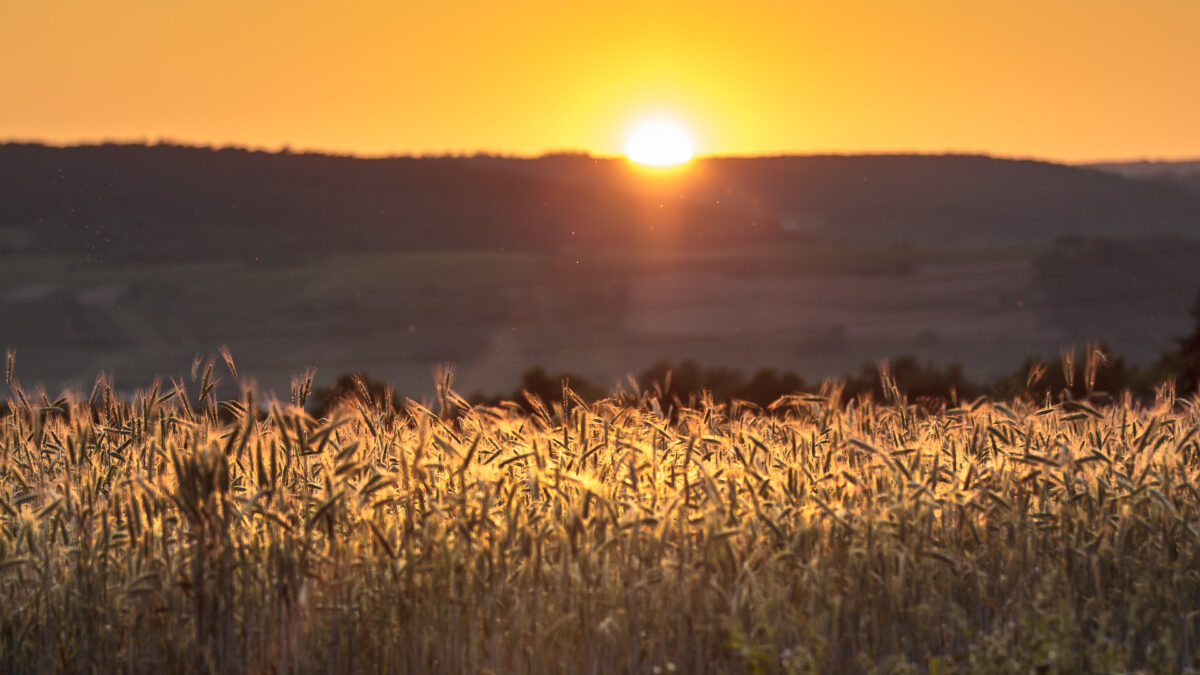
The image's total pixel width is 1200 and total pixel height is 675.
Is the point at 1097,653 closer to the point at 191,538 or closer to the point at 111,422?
the point at 191,538

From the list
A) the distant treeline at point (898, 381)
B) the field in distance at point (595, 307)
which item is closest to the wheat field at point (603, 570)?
the distant treeline at point (898, 381)

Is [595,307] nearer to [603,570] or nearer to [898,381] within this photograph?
[898,381]

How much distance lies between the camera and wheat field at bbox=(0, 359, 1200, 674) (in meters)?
4.71

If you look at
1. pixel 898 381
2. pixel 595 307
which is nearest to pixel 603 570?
pixel 898 381

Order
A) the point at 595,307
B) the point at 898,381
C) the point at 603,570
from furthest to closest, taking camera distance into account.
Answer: the point at 595,307
the point at 898,381
the point at 603,570

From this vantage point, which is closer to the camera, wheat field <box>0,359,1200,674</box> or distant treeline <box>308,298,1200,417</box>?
wheat field <box>0,359,1200,674</box>

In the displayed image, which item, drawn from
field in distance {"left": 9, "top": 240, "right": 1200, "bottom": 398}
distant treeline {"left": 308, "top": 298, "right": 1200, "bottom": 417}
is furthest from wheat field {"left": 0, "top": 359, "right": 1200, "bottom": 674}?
field in distance {"left": 9, "top": 240, "right": 1200, "bottom": 398}

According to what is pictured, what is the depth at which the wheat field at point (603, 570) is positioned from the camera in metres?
4.71

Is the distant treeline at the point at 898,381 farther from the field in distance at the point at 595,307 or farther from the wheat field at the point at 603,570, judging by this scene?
the field in distance at the point at 595,307

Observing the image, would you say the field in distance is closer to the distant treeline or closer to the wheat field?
the distant treeline

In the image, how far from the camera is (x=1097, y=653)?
4.45 metres

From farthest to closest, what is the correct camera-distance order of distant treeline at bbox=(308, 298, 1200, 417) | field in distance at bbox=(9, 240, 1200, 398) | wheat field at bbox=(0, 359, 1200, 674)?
1. field in distance at bbox=(9, 240, 1200, 398)
2. distant treeline at bbox=(308, 298, 1200, 417)
3. wheat field at bbox=(0, 359, 1200, 674)

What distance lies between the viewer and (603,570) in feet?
15.5

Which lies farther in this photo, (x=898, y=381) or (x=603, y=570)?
(x=898, y=381)
